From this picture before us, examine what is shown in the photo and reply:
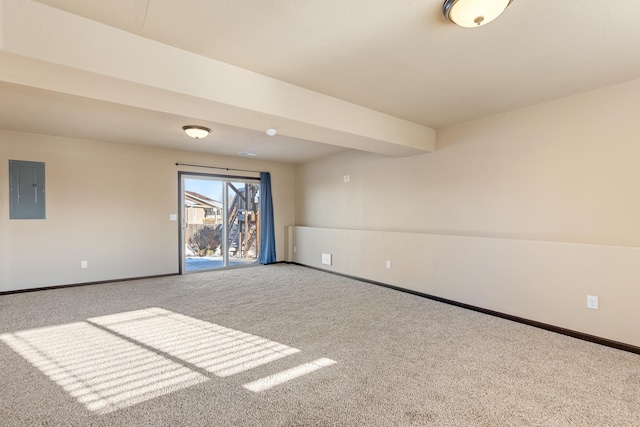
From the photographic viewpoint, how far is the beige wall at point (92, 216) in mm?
4492

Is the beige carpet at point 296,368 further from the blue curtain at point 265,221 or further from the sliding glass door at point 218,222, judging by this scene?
the blue curtain at point 265,221

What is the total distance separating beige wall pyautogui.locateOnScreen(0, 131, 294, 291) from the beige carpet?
0.89 meters

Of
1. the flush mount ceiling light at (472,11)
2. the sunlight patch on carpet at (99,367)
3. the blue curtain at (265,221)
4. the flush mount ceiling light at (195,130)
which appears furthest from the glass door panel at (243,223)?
the flush mount ceiling light at (472,11)

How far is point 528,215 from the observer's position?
11.5ft

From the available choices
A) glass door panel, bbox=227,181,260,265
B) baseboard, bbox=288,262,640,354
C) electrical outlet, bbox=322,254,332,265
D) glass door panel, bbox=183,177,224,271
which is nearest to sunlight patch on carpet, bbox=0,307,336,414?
baseboard, bbox=288,262,640,354

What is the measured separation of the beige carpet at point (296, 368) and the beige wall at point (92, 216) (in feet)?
2.93

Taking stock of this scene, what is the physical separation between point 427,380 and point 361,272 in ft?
10.5

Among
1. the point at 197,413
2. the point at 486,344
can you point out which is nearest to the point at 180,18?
the point at 197,413

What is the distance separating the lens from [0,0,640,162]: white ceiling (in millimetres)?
1853

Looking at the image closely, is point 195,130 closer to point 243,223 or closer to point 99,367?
point 99,367

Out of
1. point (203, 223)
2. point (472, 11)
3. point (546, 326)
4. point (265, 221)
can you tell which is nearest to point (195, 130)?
point (203, 223)

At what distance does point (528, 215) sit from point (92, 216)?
250 inches

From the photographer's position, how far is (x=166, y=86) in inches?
88.7

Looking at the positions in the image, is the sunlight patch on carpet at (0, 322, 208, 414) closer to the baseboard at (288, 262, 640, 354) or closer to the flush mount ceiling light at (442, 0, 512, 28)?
the flush mount ceiling light at (442, 0, 512, 28)
